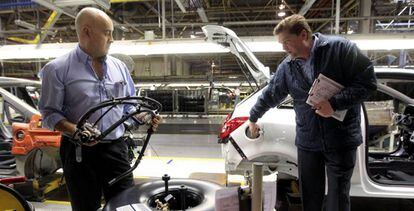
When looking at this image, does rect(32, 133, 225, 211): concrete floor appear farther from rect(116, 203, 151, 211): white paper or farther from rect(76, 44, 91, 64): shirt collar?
rect(116, 203, 151, 211): white paper

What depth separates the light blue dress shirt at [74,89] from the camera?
163 cm

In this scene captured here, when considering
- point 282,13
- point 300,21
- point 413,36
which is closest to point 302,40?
point 300,21

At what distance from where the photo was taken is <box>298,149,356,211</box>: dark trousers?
6.25ft

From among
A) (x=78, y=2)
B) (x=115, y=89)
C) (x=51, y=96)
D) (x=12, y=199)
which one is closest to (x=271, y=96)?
(x=115, y=89)

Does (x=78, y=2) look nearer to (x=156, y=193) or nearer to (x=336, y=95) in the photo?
(x=156, y=193)

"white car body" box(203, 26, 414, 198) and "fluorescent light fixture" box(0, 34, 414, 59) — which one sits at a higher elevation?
"fluorescent light fixture" box(0, 34, 414, 59)

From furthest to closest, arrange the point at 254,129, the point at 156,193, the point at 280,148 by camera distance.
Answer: the point at 280,148, the point at 254,129, the point at 156,193

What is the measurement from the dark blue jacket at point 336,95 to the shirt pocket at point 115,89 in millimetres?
1159

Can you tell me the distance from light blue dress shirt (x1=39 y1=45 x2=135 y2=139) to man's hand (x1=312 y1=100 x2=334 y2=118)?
4.12ft

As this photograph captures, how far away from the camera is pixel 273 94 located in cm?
227

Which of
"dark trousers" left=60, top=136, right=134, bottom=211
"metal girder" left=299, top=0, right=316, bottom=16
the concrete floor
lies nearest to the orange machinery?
the concrete floor

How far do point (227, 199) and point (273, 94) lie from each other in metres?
1.44

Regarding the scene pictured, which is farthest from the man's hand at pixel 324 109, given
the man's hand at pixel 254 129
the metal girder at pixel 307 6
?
the metal girder at pixel 307 6

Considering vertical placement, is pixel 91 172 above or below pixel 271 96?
below
